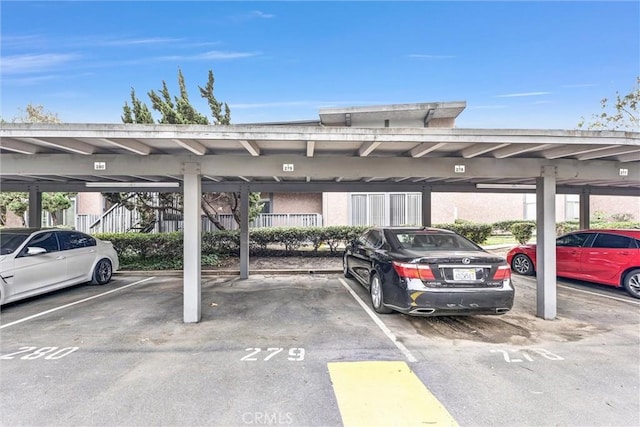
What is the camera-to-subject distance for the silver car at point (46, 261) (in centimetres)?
579

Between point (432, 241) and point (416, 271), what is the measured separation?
1060mm

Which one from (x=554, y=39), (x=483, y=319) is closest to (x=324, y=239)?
(x=483, y=319)

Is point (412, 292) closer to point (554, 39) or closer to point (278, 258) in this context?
point (278, 258)

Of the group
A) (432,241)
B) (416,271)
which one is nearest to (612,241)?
(432,241)

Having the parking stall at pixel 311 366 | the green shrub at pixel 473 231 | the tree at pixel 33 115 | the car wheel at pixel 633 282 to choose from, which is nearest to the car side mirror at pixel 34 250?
the parking stall at pixel 311 366

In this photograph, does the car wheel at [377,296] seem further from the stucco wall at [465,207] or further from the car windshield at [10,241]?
the stucco wall at [465,207]

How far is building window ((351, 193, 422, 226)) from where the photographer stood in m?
16.0

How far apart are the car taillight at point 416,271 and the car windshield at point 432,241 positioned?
0.54 meters

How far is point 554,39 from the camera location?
14.4 m

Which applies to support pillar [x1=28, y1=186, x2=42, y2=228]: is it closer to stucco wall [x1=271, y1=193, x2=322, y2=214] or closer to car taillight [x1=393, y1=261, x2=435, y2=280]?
stucco wall [x1=271, y1=193, x2=322, y2=214]

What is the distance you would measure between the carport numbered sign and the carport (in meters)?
1.52

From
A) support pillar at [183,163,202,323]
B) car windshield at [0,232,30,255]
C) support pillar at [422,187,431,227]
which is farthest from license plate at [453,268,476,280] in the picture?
car windshield at [0,232,30,255]

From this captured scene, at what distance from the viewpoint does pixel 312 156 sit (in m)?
5.14

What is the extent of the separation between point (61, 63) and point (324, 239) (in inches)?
545
